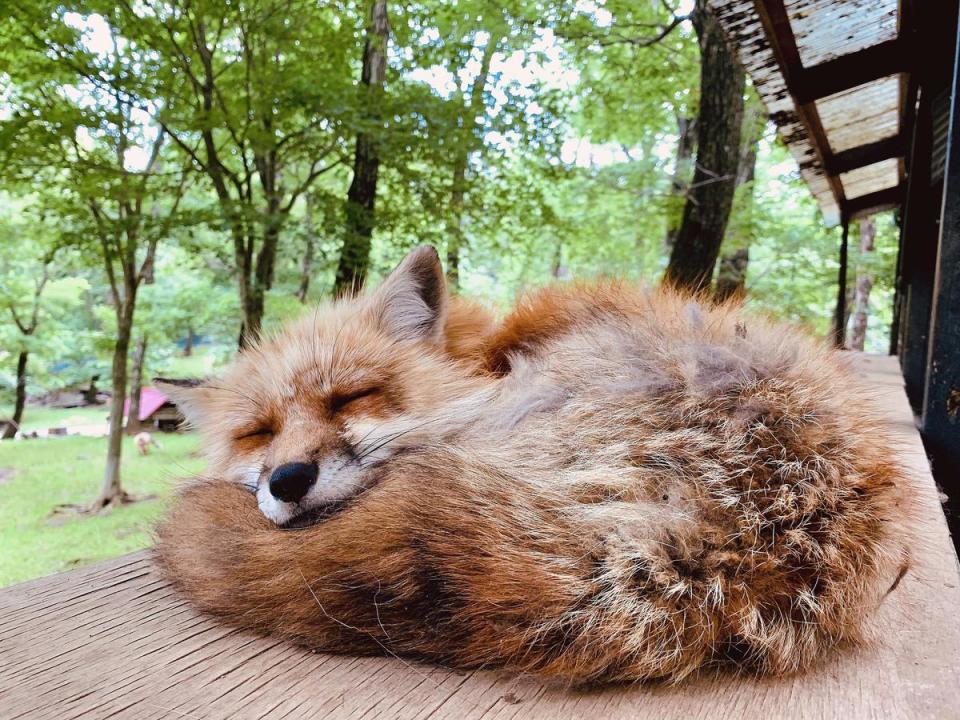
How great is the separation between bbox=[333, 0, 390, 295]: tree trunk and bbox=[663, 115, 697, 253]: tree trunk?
100 inches

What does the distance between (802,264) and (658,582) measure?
8591mm

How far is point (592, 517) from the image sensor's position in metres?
0.68

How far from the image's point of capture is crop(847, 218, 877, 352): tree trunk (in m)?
9.49

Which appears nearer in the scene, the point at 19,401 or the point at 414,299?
the point at 414,299

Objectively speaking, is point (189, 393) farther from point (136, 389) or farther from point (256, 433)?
point (136, 389)

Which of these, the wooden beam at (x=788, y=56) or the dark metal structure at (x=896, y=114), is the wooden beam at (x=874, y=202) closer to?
the dark metal structure at (x=896, y=114)

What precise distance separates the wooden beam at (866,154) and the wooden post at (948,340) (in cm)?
251

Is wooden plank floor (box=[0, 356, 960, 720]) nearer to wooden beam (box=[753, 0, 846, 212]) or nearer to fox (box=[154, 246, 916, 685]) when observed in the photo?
fox (box=[154, 246, 916, 685])

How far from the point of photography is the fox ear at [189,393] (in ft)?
4.71

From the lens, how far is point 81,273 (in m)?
7.46

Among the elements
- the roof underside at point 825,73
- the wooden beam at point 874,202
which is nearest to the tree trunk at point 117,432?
the roof underside at point 825,73

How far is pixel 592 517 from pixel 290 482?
474 mm

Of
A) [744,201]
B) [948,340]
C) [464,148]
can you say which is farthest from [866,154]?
[948,340]

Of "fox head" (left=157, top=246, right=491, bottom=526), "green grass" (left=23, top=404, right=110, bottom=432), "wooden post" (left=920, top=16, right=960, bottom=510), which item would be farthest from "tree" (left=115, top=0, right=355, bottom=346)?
"green grass" (left=23, top=404, right=110, bottom=432)
